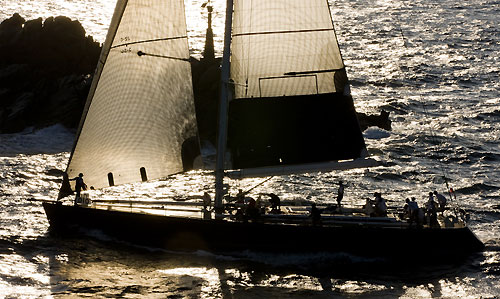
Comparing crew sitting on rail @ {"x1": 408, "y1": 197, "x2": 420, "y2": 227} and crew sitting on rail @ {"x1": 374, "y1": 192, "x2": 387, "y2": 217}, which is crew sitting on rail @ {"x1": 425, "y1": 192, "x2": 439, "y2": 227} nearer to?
crew sitting on rail @ {"x1": 408, "y1": 197, "x2": 420, "y2": 227}

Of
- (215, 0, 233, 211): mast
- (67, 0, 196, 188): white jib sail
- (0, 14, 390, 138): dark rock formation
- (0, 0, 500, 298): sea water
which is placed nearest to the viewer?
(0, 0, 500, 298): sea water

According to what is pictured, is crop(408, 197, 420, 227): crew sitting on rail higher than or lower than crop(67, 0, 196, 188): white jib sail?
lower

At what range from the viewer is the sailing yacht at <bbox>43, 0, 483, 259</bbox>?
29.6m

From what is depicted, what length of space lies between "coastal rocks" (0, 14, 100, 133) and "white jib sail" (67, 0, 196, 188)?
65.8 feet

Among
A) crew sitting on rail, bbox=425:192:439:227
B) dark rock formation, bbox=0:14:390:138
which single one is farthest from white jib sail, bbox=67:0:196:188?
dark rock formation, bbox=0:14:390:138

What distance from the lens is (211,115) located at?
48312 millimetres

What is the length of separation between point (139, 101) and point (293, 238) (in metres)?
7.10

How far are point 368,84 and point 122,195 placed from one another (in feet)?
101

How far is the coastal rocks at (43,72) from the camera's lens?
50.4m

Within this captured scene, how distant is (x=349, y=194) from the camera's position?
3925 cm

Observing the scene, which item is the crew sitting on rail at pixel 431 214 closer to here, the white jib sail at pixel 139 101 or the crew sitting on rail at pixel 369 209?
the crew sitting on rail at pixel 369 209

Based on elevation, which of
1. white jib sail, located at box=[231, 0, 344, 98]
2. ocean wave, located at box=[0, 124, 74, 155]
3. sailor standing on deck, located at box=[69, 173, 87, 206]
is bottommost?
sailor standing on deck, located at box=[69, 173, 87, 206]

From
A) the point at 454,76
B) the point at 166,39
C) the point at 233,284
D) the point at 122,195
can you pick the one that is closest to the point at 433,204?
the point at 233,284

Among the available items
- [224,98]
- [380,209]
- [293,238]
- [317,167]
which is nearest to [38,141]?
[224,98]
